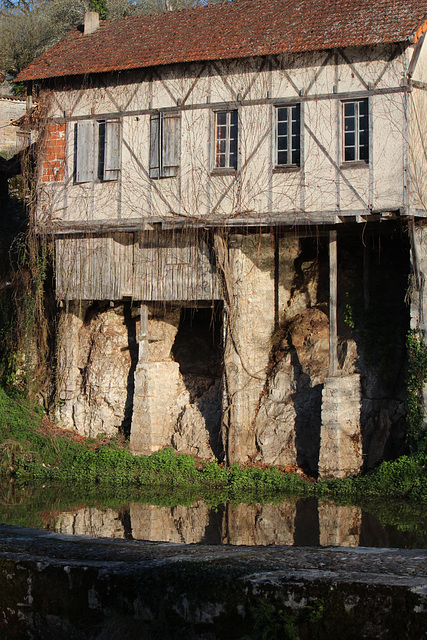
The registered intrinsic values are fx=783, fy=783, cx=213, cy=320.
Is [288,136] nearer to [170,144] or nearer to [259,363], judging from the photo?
[170,144]

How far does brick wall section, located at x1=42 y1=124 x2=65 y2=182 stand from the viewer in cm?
1806

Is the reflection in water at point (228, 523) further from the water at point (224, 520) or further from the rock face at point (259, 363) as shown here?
the rock face at point (259, 363)

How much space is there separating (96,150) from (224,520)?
8951 millimetres

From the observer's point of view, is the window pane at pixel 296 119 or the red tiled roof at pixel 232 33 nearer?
the red tiled roof at pixel 232 33

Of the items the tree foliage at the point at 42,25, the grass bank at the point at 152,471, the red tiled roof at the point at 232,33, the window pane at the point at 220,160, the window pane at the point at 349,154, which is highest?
the tree foliage at the point at 42,25

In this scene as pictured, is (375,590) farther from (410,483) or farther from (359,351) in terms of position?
(359,351)

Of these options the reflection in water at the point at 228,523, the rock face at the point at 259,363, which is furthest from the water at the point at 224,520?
the rock face at the point at 259,363

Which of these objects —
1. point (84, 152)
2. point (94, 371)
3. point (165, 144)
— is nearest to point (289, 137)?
point (165, 144)

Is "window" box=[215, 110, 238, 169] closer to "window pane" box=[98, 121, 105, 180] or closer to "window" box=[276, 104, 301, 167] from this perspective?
"window" box=[276, 104, 301, 167]

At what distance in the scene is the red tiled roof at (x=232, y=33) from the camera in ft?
50.8

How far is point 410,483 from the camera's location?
47.3 ft

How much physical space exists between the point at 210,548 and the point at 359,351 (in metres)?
8.73

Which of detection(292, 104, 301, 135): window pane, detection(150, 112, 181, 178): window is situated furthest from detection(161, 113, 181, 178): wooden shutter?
detection(292, 104, 301, 135): window pane

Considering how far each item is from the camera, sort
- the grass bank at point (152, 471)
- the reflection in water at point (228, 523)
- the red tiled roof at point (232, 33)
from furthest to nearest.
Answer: the red tiled roof at point (232, 33) < the grass bank at point (152, 471) < the reflection in water at point (228, 523)
